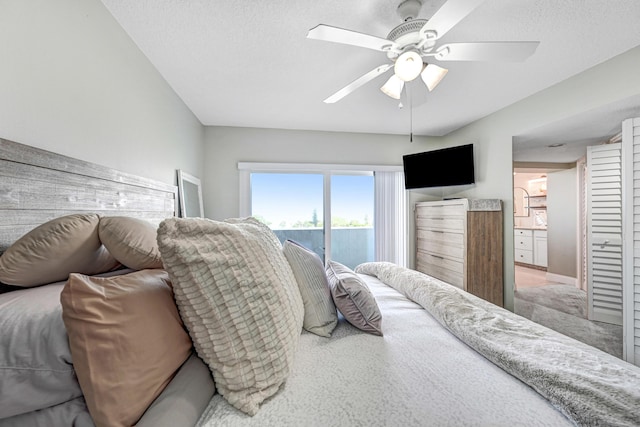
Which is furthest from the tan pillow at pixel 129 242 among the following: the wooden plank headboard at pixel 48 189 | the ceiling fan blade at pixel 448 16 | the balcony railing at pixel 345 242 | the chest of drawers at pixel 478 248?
the chest of drawers at pixel 478 248

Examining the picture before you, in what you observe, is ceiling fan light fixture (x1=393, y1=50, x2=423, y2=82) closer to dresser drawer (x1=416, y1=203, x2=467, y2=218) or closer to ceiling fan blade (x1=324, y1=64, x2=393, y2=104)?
ceiling fan blade (x1=324, y1=64, x2=393, y2=104)

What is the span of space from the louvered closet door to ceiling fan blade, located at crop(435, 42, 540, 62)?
8.02 ft

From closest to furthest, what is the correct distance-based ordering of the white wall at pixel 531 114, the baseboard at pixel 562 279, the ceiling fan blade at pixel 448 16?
the ceiling fan blade at pixel 448 16
the white wall at pixel 531 114
the baseboard at pixel 562 279

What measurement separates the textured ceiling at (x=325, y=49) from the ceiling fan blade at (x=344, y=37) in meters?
0.22

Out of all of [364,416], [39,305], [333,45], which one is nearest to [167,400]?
[39,305]

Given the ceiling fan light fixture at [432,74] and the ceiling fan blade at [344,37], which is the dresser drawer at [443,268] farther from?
the ceiling fan blade at [344,37]

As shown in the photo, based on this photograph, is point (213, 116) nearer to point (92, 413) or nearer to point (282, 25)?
point (282, 25)

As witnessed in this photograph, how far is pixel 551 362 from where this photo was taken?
0.83 m

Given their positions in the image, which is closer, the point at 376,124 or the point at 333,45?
the point at 333,45

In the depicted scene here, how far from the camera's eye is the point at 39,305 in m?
0.58

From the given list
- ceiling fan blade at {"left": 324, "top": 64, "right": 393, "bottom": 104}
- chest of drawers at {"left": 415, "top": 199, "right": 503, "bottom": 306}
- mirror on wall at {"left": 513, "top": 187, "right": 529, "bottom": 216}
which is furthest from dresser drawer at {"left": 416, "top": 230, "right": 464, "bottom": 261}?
mirror on wall at {"left": 513, "top": 187, "right": 529, "bottom": 216}

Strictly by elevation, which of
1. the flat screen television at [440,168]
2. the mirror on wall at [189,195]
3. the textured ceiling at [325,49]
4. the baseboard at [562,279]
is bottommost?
the baseboard at [562,279]

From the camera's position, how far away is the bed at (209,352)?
1.76 feet

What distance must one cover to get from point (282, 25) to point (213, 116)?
1843 millimetres
